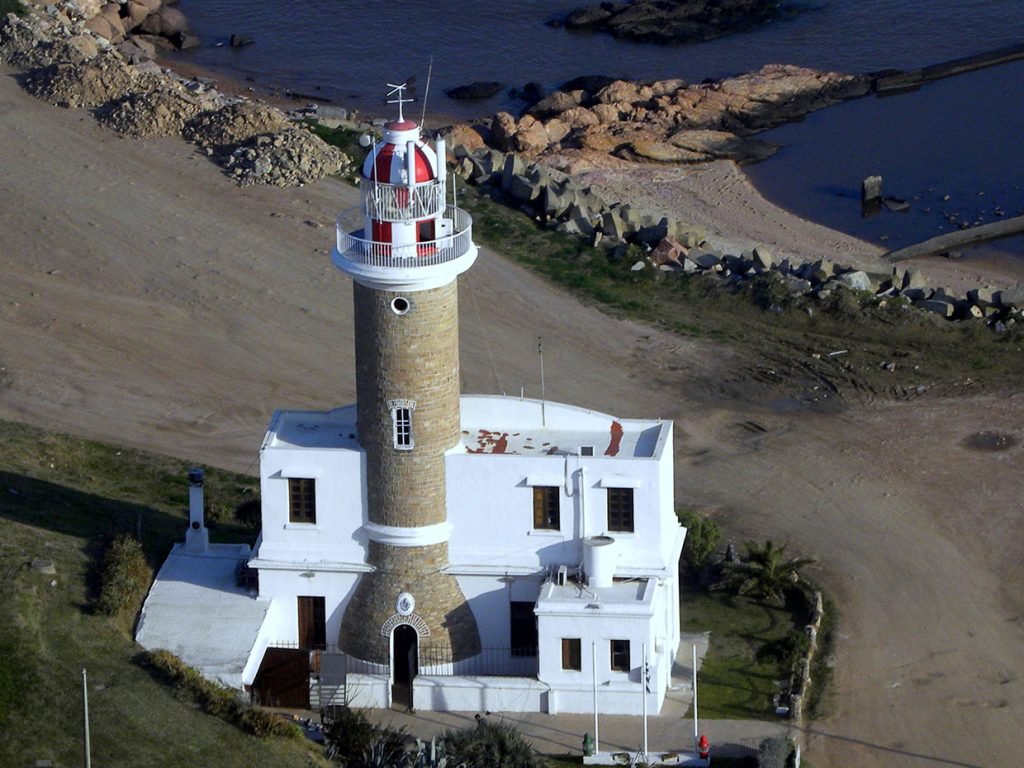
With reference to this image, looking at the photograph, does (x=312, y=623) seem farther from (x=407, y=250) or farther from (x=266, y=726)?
(x=407, y=250)

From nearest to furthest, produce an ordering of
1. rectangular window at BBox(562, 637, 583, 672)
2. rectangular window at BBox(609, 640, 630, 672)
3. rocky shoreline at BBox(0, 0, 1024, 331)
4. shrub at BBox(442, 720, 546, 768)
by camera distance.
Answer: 1. shrub at BBox(442, 720, 546, 768)
2. rectangular window at BBox(609, 640, 630, 672)
3. rectangular window at BBox(562, 637, 583, 672)
4. rocky shoreline at BBox(0, 0, 1024, 331)

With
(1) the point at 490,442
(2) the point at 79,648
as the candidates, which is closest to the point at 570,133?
(1) the point at 490,442

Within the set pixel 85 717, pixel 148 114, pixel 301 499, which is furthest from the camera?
pixel 148 114

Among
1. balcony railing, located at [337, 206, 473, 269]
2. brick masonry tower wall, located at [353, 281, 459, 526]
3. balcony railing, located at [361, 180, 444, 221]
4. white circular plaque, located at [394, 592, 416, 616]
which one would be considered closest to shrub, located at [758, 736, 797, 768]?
white circular plaque, located at [394, 592, 416, 616]

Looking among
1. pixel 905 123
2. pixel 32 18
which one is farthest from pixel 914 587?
pixel 32 18

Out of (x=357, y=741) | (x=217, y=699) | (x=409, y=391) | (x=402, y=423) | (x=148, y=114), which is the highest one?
(x=409, y=391)

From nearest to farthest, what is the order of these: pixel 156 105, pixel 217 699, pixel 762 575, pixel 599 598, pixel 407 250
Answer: pixel 217 699
pixel 407 250
pixel 599 598
pixel 762 575
pixel 156 105

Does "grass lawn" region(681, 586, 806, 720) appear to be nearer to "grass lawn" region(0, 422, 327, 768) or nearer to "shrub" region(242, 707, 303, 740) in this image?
"shrub" region(242, 707, 303, 740)
